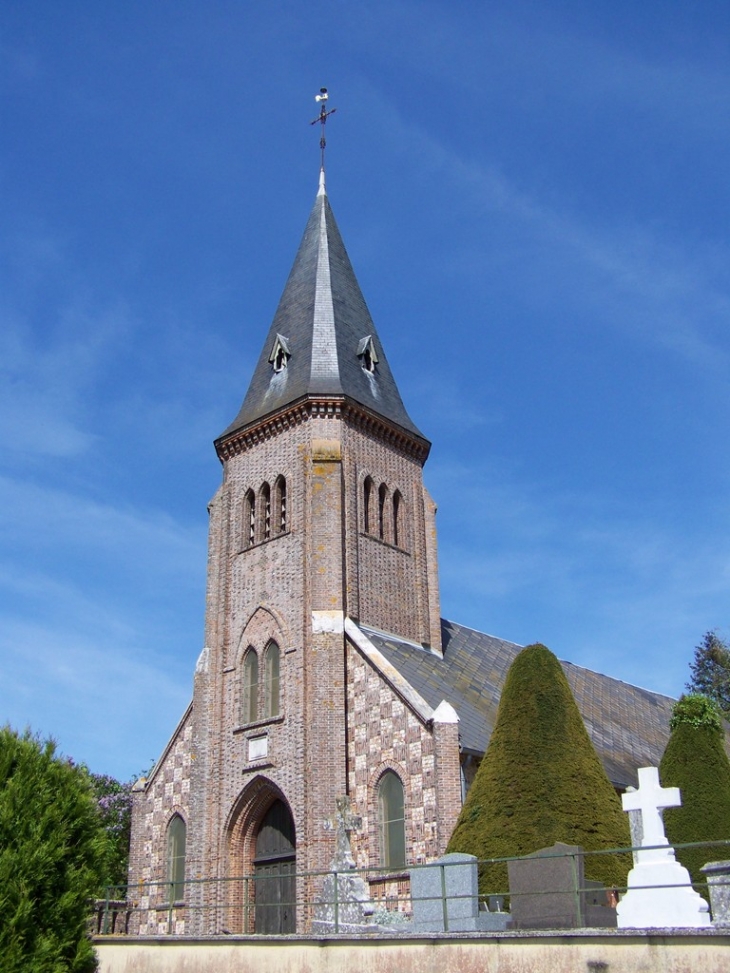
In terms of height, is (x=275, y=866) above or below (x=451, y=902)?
above

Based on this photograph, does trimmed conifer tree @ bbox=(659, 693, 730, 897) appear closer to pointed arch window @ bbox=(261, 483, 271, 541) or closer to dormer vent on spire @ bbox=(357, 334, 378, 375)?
pointed arch window @ bbox=(261, 483, 271, 541)

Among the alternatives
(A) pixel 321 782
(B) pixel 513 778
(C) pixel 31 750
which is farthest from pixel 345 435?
(C) pixel 31 750

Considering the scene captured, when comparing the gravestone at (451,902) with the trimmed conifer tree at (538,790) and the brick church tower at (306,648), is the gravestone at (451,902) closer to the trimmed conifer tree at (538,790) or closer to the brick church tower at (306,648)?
the trimmed conifer tree at (538,790)

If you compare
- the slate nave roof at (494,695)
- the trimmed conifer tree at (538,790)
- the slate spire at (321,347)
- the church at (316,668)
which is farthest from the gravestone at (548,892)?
the slate spire at (321,347)

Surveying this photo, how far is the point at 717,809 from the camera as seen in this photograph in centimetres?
2181

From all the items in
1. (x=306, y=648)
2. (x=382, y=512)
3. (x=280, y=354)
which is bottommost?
(x=306, y=648)

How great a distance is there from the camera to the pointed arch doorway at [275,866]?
2559cm

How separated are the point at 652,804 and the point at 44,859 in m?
8.72

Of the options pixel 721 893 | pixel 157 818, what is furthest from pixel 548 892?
pixel 157 818

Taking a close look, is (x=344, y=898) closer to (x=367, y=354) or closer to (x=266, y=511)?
(x=266, y=511)

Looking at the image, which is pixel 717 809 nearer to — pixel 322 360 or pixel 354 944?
pixel 354 944

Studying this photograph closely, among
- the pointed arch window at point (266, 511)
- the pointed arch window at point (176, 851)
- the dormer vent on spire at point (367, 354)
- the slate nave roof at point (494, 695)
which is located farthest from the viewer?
the dormer vent on spire at point (367, 354)

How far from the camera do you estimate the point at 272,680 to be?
2758 cm

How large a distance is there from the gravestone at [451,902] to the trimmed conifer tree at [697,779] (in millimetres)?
6912
